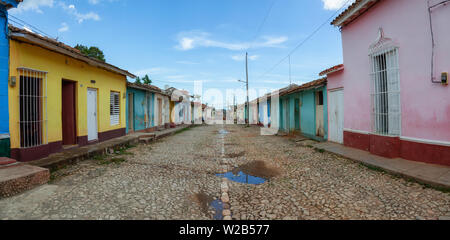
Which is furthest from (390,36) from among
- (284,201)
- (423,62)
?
(284,201)

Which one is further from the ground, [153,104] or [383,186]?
[153,104]

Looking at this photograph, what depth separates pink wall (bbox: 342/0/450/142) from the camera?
4.57 metres

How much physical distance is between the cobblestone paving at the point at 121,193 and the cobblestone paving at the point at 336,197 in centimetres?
77

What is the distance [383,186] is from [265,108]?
18169mm

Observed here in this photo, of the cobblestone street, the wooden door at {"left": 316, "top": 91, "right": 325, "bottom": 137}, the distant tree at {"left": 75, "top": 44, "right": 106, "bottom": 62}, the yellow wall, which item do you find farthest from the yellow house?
the distant tree at {"left": 75, "top": 44, "right": 106, "bottom": 62}

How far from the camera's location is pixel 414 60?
512 centimetres

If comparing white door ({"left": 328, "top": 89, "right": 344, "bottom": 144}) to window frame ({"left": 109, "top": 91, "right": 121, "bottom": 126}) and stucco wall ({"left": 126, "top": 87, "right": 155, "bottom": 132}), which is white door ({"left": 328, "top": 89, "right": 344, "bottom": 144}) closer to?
window frame ({"left": 109, "top": 91, "right": 121, "bottom": 126})

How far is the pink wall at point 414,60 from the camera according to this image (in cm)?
457

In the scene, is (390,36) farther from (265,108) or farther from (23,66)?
(265,108)

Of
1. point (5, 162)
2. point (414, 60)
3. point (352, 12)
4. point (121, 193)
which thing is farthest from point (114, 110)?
point (414, 60)

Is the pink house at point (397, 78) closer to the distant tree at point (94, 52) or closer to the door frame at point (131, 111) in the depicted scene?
the door frame at point (131, 111)

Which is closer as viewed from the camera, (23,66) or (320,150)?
(23,66)

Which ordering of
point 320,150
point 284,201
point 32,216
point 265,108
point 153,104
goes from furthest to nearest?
point 265,108, point 153,104, point 320,150, point 284,201, point 32,216

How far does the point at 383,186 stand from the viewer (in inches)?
159
